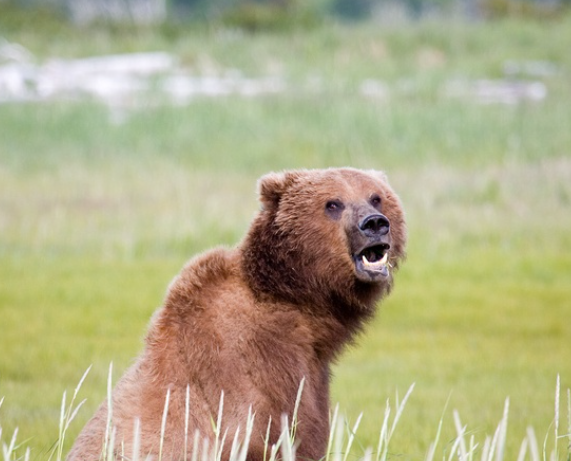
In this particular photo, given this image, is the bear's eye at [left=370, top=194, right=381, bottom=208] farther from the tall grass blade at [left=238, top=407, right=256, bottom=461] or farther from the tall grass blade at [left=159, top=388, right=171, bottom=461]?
the tall grass blade at [left=159, top=388, right=171, bottom=461]

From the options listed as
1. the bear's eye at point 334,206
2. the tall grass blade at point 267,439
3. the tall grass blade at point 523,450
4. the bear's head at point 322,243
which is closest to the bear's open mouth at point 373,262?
the bear's head at point 322,243

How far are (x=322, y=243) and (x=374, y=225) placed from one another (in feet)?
0.73

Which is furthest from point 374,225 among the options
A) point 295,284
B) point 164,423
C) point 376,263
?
point 164,423

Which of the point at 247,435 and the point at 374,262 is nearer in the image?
the point at 247,435

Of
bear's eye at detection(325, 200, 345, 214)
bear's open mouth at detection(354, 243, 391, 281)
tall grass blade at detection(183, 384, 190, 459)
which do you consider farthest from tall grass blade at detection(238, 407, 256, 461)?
bear's eye at detection(325, 200, 345, 214)

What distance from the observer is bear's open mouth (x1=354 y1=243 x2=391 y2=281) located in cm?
442

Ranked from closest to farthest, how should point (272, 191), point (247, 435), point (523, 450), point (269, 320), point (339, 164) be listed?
point (523, 450)
point (247, 435)
point (269, 320)
point (272, 191)
point (339, 164)

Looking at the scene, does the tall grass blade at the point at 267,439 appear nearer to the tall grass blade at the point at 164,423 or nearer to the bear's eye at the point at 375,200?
the tall grass blade at the point at 164,423

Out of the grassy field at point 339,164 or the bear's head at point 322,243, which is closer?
the bear's head at point 322,243

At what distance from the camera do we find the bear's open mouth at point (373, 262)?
4.42m

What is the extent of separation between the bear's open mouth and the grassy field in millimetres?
855

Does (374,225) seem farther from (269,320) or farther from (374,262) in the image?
(269,320)

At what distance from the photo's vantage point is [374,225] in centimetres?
439

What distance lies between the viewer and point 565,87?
857 inches
